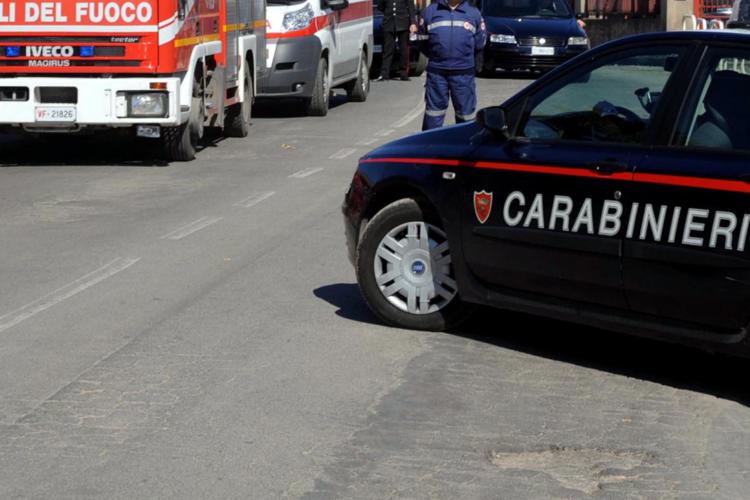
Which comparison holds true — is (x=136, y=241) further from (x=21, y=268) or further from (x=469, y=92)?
(x=469, y=92)

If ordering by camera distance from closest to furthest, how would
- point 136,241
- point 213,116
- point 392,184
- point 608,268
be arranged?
point 608,268 → point 392,184 → point 136,241 → point 213,116

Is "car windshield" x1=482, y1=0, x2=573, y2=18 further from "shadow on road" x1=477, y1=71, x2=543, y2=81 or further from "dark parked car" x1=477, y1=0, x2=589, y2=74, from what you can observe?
"shadow on road" x1=477, y1=71, x2=543, y2=81

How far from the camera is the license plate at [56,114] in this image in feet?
50.8

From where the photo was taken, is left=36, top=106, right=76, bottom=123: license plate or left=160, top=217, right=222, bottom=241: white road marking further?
left=36, top=106, right=76, bottom=123: license plate

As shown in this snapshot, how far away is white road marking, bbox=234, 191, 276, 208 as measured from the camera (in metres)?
13.1

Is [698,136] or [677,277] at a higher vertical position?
[698,136]

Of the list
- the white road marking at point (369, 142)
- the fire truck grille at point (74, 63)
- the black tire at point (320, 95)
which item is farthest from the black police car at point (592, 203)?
the black tire at point (320, 95)

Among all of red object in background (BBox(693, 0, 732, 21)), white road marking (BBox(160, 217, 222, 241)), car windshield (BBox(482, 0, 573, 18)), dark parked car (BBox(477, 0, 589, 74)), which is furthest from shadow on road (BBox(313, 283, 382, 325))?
red object in background (BBox(693, 0, 732, 21))

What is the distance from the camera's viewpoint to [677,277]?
6.71 m

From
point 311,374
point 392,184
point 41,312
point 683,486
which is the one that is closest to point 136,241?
point 41,312

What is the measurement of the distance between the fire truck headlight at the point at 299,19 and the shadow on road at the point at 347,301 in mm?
12132

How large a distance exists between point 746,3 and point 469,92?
9.81 metres

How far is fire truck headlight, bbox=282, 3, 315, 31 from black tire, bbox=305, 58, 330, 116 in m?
0.68

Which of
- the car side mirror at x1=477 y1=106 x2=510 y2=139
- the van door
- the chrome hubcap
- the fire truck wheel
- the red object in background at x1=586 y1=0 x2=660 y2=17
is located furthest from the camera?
the red object in background at x1=586 y1=0 x2=660 y2=17
